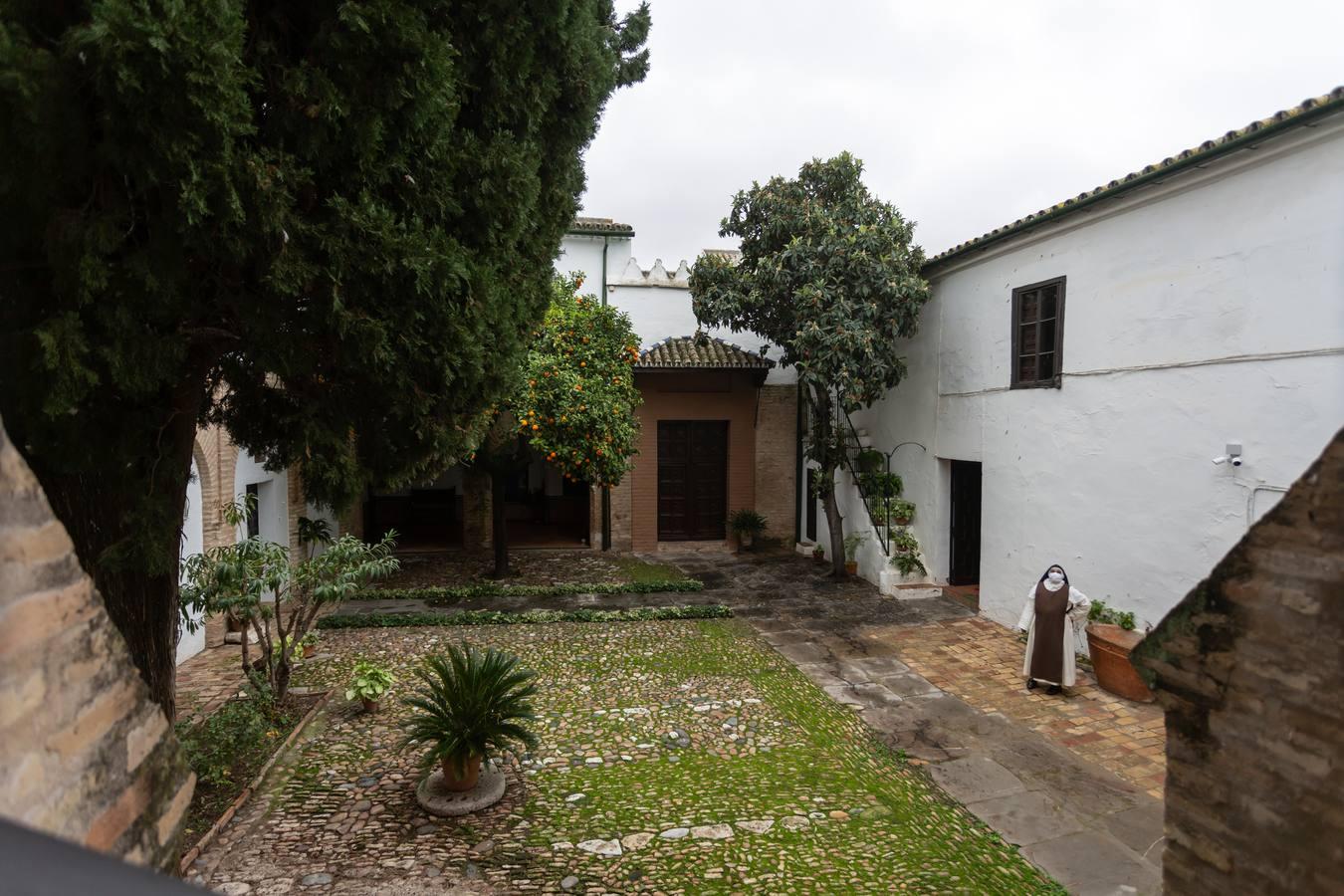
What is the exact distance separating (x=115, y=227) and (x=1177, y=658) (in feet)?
15.5

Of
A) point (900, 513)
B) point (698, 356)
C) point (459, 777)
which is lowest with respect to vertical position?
point (459, 777)

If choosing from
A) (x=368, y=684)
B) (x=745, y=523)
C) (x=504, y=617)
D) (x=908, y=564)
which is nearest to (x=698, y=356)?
(x=745, y=523)

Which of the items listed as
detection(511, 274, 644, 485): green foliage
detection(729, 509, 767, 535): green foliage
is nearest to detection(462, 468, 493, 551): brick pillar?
detection(511, 274, 644, 485): green foliage

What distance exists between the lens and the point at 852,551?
1281cm

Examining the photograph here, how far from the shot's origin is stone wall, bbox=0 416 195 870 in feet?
4.83

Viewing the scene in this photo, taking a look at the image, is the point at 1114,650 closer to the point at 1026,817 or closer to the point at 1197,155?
the point at 1026,817

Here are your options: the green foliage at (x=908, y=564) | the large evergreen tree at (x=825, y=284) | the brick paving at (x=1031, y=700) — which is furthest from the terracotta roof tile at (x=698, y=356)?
the brick paving at (x=1031, y=700)

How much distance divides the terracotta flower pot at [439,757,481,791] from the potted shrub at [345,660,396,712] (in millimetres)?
1900

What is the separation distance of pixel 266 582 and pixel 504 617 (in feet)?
13.6

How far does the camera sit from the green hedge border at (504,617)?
31.7 feet

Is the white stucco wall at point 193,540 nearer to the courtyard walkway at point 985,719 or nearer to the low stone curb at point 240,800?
the courtyard walkway at point 985,719

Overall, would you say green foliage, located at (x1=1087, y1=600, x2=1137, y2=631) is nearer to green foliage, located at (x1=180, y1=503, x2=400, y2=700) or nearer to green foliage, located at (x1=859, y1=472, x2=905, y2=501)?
green foliage, located at (x1=859, y1=472, x2=905, y2=501)

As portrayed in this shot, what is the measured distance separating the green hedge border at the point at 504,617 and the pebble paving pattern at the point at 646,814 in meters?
2.64

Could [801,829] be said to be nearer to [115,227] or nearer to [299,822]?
[299,822]
